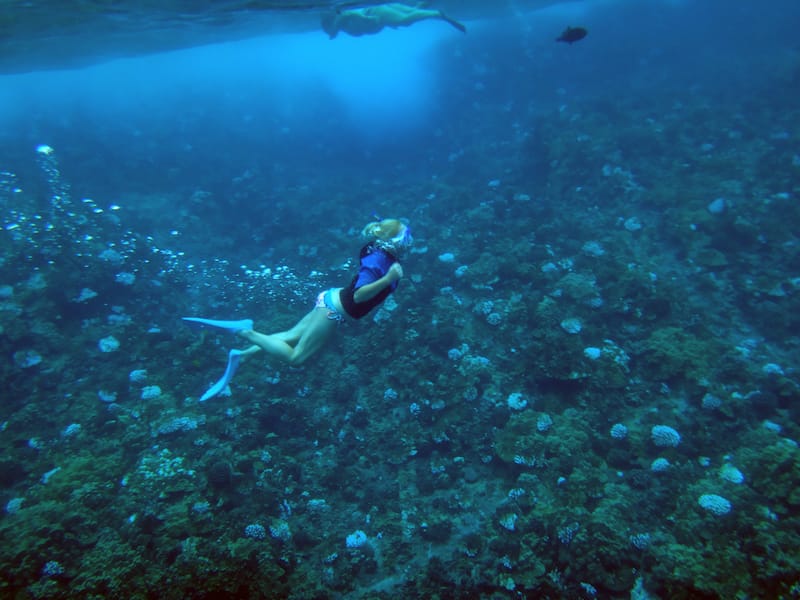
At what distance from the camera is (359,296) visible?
17.5 ft

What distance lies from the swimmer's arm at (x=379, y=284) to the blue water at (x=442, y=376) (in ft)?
13.4

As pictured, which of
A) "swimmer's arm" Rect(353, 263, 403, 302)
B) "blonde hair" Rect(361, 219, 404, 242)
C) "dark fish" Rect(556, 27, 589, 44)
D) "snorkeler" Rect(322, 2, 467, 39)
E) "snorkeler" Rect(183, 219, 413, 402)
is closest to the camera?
"swimmer's arm" Rect(353, 263, 403, 302)

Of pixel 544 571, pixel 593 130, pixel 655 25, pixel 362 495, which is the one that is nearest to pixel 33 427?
pixel 362 495

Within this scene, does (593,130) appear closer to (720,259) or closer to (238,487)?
(720,259)

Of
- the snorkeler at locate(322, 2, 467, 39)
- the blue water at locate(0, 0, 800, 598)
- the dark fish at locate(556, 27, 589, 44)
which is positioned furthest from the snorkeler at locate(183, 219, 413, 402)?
the snorkeler at locate(322, 2, 467, 39)

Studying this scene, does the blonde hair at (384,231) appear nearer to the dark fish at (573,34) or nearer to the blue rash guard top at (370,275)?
the blue rash guard top at (370,275)

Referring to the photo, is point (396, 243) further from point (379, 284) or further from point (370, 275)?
point (379, 284)

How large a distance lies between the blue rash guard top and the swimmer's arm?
106mm

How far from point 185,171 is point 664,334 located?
2418 centimetres

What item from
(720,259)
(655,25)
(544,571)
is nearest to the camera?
(544,571)

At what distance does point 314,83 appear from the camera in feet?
115

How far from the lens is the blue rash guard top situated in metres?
5.47

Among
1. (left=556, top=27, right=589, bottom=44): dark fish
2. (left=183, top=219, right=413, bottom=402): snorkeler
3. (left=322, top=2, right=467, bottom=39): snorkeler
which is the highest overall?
(left=322, top=2, right=467, bottom=39): snorkeler

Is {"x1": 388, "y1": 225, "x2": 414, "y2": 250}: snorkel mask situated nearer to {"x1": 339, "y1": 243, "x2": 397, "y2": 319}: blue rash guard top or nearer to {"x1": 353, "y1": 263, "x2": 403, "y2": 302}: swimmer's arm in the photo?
{"x1": 339, "y1": 243, "x2": 397, "y2": 319}: blue rash guard top
